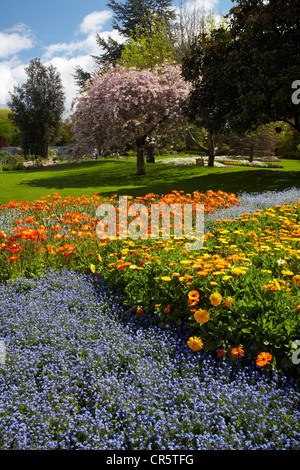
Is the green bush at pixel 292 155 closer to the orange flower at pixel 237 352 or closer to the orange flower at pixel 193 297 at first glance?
the orange flower at pixel 193 297

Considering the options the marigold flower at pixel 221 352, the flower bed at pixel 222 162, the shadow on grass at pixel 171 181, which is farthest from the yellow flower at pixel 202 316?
the flower bed at pixel 222 162

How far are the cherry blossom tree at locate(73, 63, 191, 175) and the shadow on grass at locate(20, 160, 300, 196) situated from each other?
165cm

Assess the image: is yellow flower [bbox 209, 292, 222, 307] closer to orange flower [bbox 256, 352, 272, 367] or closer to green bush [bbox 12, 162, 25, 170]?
orange flower [bbox 256, 352, 272, 367]

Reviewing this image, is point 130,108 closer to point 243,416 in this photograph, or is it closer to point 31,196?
point 31,196

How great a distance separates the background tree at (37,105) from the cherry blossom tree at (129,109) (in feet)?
61.6

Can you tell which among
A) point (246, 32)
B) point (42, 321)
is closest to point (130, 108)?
point (246, 32)

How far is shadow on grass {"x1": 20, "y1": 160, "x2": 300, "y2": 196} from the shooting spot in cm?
1432

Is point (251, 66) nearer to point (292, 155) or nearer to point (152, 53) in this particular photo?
point (152, 53)

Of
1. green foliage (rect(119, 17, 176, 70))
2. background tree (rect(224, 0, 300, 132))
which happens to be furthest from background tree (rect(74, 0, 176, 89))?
background tree (rect(224, 0, 300, 132))

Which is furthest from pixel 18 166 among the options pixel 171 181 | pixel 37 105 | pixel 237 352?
pixel 237 352

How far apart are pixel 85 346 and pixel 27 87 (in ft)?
126

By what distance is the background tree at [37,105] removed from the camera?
3644cm

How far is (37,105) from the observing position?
36594mm

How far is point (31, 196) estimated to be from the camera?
13.5 metres
